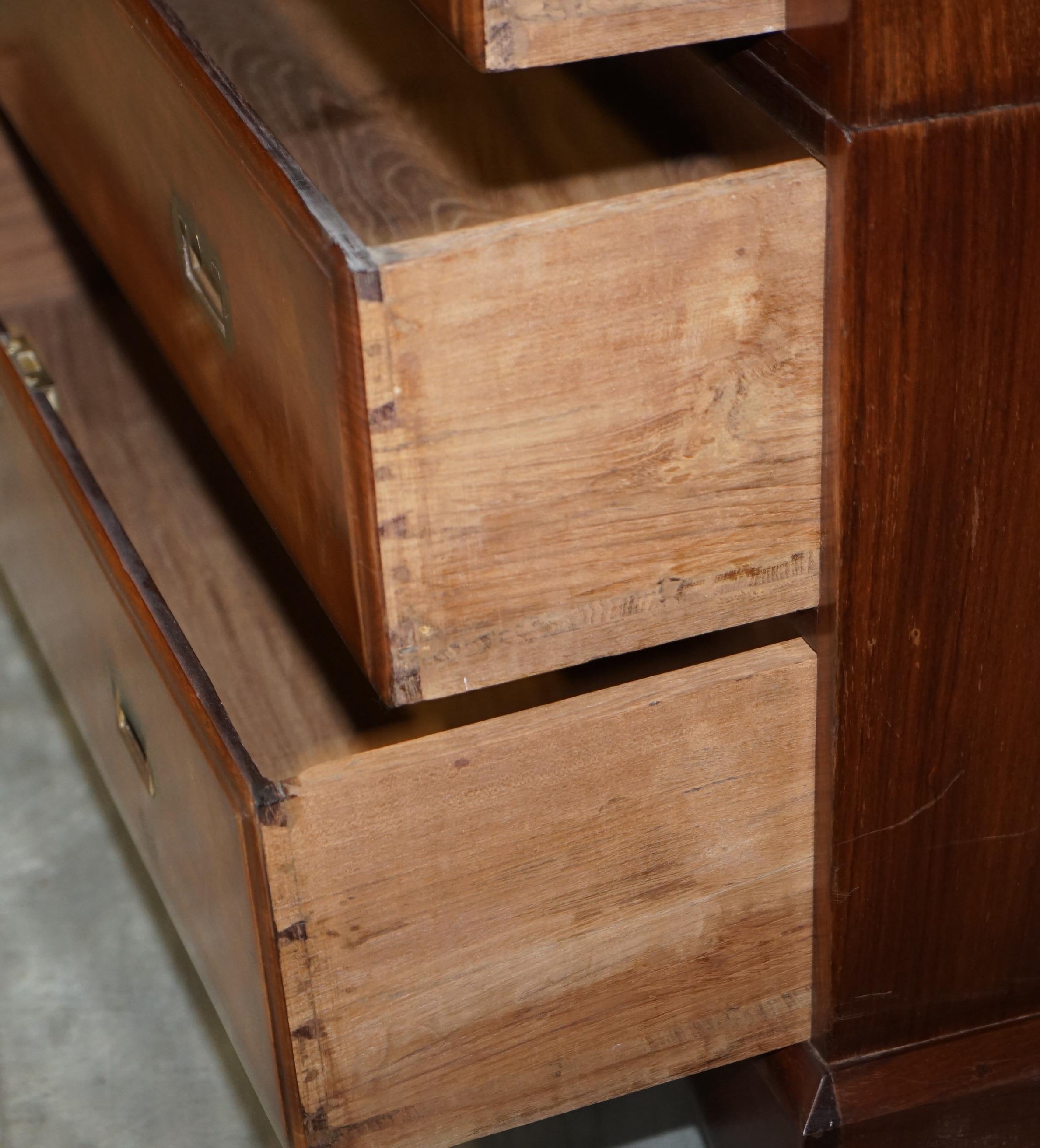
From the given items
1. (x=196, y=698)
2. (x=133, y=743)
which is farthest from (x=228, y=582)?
(x=196, y=698)

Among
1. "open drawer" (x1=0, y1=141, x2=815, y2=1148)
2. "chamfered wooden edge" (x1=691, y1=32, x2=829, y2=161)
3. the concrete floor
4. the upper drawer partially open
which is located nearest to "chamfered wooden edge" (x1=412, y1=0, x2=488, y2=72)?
the upper drawer partially open

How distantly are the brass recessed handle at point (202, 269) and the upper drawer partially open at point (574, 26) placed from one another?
0.49 feet

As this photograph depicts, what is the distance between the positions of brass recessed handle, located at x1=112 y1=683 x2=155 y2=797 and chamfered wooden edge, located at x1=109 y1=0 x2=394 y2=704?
8.3 inches

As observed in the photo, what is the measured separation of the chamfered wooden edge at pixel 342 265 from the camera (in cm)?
45

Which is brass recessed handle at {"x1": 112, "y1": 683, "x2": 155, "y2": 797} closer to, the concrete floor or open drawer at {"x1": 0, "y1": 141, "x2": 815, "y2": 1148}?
open drawer at {"x1": 0, "y1": 141, "x2": 815, "y2": 1148}

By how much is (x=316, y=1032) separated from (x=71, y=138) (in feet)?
1.43

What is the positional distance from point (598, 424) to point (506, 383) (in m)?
0.04

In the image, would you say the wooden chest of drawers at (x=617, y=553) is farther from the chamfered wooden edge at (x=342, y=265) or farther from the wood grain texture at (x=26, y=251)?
the wood grain texture at (x=26, y=251)

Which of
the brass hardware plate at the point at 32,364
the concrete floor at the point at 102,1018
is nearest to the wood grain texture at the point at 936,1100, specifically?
the concrete floor at the point at 102,1018

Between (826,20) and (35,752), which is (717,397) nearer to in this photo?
(826,20)

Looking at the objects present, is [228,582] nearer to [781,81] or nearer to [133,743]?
[133,743]

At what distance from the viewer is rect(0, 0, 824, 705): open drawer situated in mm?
459

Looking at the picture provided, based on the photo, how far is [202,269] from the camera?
2.01 feet

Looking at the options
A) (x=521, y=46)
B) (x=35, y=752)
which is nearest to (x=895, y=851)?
(x=521, y=46)
